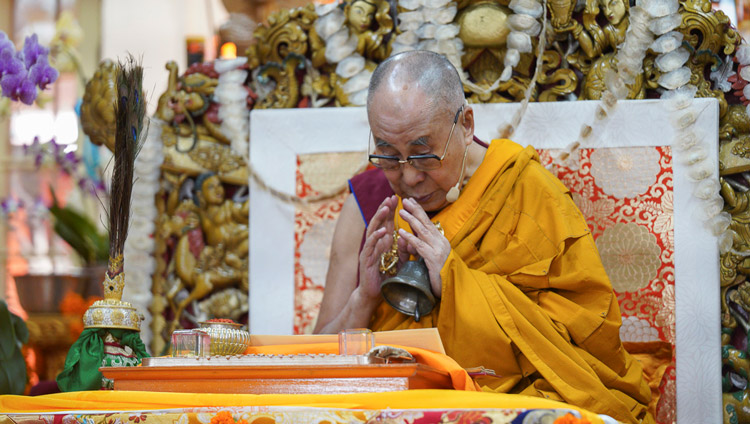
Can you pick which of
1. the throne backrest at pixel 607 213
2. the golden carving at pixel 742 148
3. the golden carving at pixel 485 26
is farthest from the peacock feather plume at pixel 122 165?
the golden carving at pixel 742 148

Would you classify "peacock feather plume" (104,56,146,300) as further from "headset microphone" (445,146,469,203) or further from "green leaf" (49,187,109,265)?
"green leaf" (49,187,109,265)

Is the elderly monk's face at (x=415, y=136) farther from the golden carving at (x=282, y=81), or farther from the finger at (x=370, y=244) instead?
the golden carving at (x=282, y=81)

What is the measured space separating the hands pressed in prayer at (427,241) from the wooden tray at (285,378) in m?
0.52

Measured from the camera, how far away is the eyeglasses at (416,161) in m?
2.35

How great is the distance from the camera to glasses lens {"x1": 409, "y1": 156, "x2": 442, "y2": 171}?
92.6 inches

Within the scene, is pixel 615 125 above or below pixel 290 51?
below

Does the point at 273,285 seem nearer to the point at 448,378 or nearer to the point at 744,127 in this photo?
the point at 448,378

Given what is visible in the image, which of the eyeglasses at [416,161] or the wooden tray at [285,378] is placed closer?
the wooden tray at [285,378]

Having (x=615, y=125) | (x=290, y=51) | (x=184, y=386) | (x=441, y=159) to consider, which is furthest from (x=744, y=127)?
(x=184, y=386)

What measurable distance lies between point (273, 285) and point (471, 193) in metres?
0.84

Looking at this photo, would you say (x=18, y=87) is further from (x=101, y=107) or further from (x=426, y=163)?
(x=426, y=163)

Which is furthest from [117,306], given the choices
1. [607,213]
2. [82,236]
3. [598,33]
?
Answer: [82,236]

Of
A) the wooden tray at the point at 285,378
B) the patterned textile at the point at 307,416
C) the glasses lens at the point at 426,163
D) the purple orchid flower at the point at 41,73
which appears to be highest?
the purple orchid flower at the point at 41,73

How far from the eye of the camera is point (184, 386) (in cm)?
170
